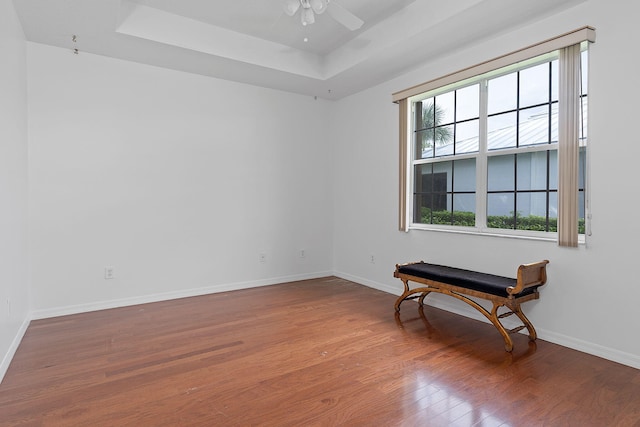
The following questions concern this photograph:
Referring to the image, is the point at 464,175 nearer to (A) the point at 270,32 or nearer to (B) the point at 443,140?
(B) the point at 443,140

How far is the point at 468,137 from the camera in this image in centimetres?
368

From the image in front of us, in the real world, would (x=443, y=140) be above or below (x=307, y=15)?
below

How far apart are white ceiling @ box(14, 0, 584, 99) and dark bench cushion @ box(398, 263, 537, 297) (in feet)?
7.01

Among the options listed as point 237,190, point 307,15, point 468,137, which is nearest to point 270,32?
point 307,15

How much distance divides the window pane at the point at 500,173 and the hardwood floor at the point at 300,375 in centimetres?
128

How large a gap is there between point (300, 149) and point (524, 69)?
2.86 meters

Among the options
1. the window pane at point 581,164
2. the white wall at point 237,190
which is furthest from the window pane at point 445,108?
the window pane at point 581,164

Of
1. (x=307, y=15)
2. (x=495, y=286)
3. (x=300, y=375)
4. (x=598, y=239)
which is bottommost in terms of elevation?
(x=300, y=375)

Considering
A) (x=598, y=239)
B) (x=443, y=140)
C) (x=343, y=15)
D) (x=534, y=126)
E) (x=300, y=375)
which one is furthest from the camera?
(x=443, y=140)

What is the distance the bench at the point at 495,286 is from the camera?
2.69 m

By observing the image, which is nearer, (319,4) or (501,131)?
(319,4)

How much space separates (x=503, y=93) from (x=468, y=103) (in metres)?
0.38

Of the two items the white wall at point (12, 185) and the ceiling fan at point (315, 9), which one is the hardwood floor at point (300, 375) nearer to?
the white wall at point (12, 185)

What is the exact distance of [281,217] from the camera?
16.3 ft
